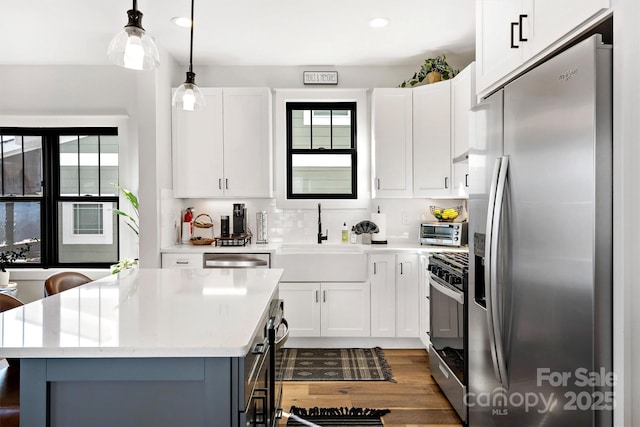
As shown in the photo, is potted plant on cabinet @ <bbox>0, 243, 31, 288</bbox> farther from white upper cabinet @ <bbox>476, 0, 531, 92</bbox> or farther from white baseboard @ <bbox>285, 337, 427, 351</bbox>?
white upper cabinet @ <bbox>476, 0, 531, 92</bbox>

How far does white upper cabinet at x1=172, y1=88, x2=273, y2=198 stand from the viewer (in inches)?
164

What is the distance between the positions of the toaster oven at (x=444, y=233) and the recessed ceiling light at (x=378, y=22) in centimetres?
181

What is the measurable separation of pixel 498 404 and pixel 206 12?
10.1 feet

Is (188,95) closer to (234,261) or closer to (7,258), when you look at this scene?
(234,261)

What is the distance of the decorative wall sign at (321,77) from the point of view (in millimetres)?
4426

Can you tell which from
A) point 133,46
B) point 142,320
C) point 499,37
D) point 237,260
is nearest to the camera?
point 142,320

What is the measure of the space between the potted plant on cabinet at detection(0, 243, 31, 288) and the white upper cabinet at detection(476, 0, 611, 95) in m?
4.68

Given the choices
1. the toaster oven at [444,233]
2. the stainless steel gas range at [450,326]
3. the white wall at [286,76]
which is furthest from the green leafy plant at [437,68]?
the stainless steel gas range at [450,326]

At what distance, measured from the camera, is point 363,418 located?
2670mm

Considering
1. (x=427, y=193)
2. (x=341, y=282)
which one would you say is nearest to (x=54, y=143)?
(x=341, y=282)

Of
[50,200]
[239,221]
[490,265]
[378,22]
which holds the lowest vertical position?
[490,265]

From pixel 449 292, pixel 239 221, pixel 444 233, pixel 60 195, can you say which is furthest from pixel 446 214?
pixel 60 195

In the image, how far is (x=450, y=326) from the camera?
2.69 m

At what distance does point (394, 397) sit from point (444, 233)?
163cm
